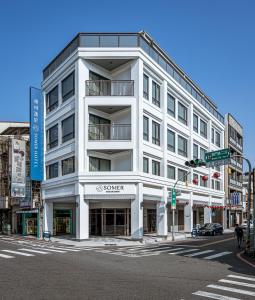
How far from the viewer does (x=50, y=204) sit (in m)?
40.6

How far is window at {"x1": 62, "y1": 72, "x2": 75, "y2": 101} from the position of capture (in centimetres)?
3653

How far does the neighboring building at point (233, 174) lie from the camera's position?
6569 cm

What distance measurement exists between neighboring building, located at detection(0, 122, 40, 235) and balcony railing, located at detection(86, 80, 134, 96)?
10.9 meters

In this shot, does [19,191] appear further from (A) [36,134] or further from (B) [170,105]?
(B) [170,105]

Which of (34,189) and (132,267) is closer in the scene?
(132,267)

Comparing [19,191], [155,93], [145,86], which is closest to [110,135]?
[145,86]

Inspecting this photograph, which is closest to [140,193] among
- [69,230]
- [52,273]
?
[69,230]

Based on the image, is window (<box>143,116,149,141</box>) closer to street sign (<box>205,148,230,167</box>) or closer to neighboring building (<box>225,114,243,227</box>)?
street sign (<box>205,148,230,167</box>)

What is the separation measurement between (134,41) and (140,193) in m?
13.7

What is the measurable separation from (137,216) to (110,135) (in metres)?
7.82

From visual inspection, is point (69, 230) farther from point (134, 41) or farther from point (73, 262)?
point (73, 262)

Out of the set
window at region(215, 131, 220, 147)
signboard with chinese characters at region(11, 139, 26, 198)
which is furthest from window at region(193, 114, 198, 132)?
signboard with chinese characters at region(11, 139, 26, 198)

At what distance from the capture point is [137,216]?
33.8m

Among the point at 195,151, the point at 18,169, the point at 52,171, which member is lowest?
the point at 52,171
